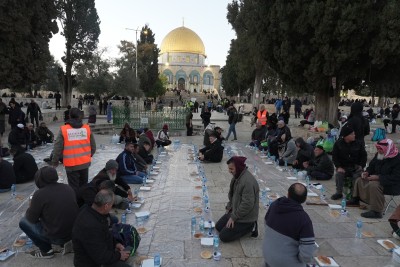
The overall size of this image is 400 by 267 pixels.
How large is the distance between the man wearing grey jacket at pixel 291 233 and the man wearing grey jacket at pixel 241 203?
3.40 ft

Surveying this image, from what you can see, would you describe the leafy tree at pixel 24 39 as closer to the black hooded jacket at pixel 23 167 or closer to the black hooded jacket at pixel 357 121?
the black hooded jacket at pixel 23 167

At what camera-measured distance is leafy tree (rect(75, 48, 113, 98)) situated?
29891 millimetres

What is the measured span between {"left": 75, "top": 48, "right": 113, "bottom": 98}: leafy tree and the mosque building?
44.4 meters

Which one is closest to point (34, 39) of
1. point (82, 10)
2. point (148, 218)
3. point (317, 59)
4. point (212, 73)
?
point (82, 10)

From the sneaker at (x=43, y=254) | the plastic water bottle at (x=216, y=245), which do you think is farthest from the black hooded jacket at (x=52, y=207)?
the plastic water bottle at (x=216, y=245)

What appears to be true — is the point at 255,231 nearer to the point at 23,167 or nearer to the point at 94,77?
the point at 23,167

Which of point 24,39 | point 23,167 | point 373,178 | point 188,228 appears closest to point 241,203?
point 188,228

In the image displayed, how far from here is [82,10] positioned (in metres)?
26.2

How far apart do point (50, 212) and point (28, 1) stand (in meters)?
15.7

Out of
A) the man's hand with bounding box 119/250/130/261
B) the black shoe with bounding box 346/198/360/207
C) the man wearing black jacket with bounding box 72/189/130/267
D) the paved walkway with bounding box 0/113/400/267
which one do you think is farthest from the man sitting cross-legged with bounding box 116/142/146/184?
the black shoe with bounding box 346/198/360/207

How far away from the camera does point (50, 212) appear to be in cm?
396

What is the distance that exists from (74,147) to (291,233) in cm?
372

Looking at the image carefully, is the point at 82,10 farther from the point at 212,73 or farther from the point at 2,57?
the point at 212,73

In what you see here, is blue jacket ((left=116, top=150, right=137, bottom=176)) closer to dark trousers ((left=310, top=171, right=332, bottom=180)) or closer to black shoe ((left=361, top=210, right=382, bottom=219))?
dark trousers ((left=310, top=171, right=332, bottom=180))
